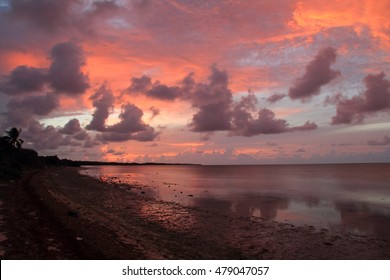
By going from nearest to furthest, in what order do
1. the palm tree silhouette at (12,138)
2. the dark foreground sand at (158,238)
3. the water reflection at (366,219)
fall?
the dark foreground sand at (158,238), the water reflection at (366,219), the palm tree silhouette at (12,138)

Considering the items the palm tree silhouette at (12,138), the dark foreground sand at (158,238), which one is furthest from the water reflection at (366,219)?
the palm tree silhouette at (12,138)

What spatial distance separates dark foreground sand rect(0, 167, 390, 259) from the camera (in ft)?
43.7

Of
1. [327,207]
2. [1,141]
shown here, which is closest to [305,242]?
[327,207]

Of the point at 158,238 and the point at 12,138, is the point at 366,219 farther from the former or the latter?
the point at 12,138

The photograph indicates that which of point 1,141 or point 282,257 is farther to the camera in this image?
point 1,141

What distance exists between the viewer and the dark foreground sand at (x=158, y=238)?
13305mm

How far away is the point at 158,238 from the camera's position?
17.6 meters

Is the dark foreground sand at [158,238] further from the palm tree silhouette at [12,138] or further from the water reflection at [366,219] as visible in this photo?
the palm tree silhouette at [12,138]

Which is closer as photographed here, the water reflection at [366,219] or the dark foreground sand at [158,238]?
the dark foreground sand at [158,238]

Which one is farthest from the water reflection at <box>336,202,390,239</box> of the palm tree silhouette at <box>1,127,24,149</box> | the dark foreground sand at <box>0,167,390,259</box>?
the palm tree silhouette at <box>1,127,24,149</box>

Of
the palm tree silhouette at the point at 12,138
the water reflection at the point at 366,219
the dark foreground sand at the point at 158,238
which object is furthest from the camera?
the palm tree silhouette at the point at 12,138

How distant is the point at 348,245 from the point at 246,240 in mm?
5889
